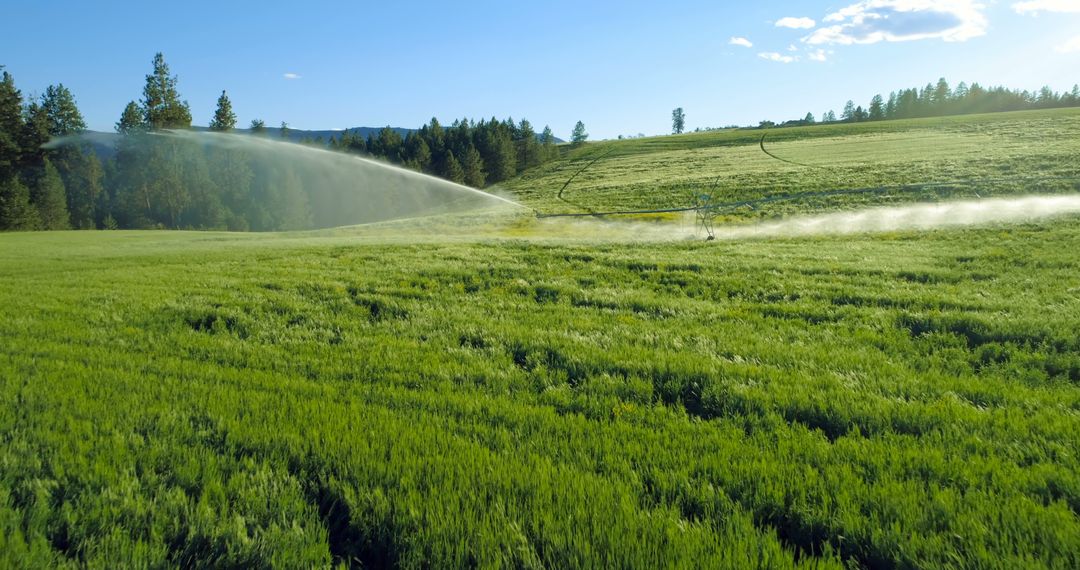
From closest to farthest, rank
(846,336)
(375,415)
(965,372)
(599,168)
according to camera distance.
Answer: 1. (375,415)
2. (965,372)
3. (846,336)
4. (599,168)

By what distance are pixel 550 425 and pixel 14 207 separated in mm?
79909

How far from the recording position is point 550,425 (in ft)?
13.8

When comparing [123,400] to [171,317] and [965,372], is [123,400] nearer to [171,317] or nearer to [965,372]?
[171,317]

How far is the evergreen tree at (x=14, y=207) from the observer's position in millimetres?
57091

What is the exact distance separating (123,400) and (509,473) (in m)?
3.70

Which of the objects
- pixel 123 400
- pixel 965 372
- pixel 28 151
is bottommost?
pixel 965 372

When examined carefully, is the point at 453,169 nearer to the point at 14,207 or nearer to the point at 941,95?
the point at 14,207

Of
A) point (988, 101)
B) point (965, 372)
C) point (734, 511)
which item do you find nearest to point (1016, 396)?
point (965, 372)

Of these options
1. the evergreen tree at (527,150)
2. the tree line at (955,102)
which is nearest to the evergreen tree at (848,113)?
the tree line at (955,102)

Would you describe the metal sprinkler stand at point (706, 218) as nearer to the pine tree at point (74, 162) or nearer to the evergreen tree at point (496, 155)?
the evergreen tree at point (496, 155)

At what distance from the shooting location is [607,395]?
195 inches

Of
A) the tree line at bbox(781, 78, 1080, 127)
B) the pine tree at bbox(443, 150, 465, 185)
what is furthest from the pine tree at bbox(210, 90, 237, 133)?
the tree line at bbox(781, 78, 1080, 127)

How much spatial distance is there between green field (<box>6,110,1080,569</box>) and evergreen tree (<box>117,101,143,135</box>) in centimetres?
7377

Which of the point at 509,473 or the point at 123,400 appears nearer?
the point at 509,473
